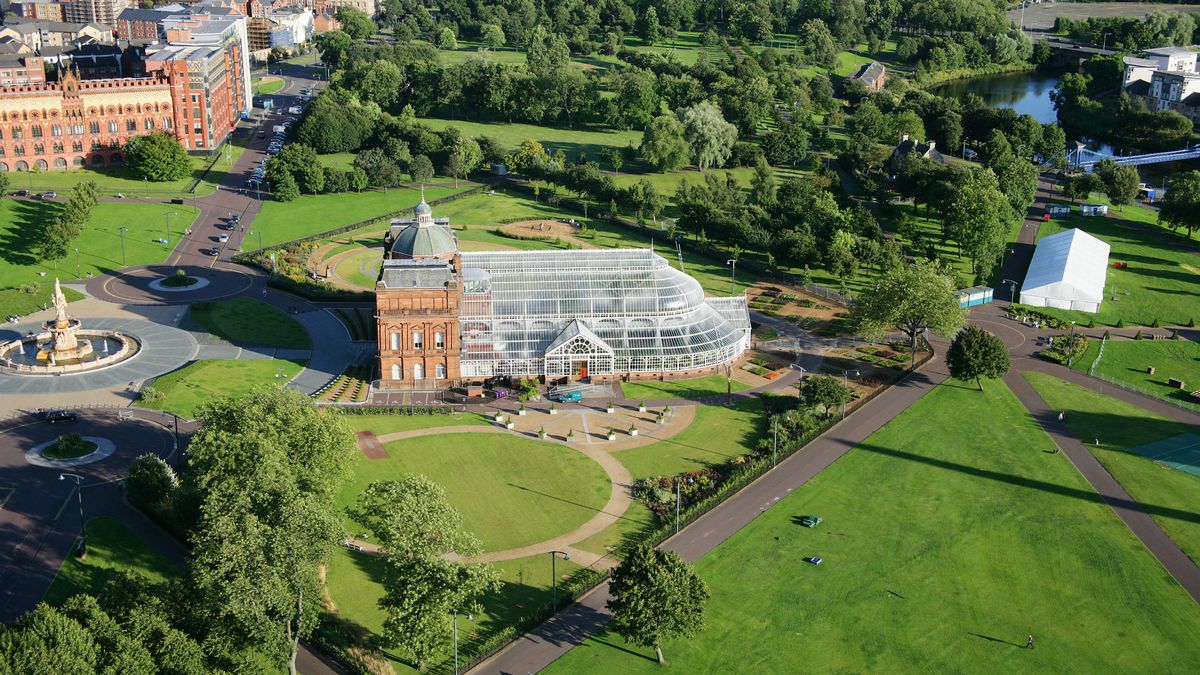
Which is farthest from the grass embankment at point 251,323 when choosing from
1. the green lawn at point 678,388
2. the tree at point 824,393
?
the tree at point 824,393

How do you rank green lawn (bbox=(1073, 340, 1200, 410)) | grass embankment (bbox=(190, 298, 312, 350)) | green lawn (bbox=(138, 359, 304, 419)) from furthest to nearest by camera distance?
grass embankment (bbox=(190, 298, 312, 350)), green lawn (bbox=(1073, 340, 1200, 410)), green lawn (bbox=(138, 359, 304, 419))

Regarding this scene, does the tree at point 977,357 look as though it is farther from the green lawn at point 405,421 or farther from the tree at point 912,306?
the green lawn at point 405,421

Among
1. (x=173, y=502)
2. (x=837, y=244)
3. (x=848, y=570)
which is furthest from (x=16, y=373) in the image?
(x=837, y=244)

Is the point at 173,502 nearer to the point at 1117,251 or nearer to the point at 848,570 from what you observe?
the point at 848,570

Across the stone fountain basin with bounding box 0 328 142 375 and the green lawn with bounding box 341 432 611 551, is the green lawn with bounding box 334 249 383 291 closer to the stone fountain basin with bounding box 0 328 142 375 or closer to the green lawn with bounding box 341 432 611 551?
the stone fountain basin with bounding box 0 328 142 375

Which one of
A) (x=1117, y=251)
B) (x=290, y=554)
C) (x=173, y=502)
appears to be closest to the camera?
(x=290, y=554)

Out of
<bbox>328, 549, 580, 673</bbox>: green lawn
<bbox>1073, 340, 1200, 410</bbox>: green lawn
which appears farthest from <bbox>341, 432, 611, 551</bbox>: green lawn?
<bbox>1073, 340, 1200, 410</bbox>: green lawn
